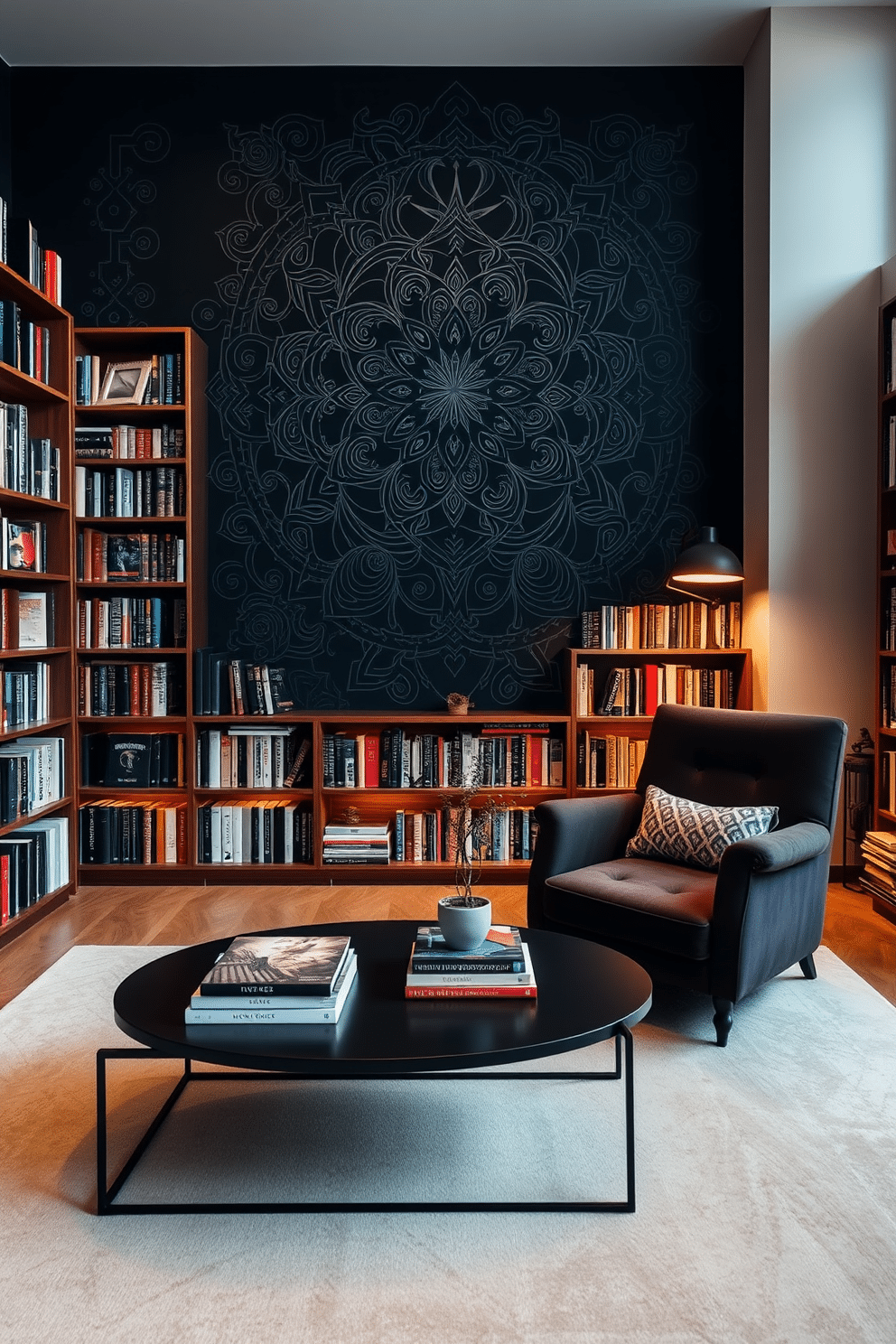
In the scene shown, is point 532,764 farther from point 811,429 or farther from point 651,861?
point 811,429

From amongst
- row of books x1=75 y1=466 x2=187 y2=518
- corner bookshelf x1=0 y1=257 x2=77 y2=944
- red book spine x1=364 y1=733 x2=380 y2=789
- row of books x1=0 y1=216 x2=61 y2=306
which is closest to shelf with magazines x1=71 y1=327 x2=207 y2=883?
row of books x1=75 y1=466 x2=187 y2=518

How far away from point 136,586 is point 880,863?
328cm

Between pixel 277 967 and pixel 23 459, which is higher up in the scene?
pixel 23 459

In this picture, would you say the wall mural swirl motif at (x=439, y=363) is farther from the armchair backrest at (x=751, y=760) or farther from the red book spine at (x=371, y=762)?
the armchair backrest at (x=751, y=760)

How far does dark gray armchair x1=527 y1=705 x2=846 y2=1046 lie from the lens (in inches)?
107

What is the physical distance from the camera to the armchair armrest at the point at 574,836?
10.6 ft

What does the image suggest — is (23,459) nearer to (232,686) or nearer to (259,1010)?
(232,686)

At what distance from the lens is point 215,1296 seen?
5.65 ft

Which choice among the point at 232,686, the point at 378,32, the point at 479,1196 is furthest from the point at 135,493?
the point at 479,1196

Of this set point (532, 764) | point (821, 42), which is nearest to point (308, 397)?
point (532, 764)

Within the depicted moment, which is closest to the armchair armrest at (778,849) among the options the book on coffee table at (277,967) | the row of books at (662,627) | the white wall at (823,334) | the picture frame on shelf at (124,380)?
the book on coffee table at (277,967)

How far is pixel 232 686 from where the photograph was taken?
14.8 feet

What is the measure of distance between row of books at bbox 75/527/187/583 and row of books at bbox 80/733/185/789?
2.27ft

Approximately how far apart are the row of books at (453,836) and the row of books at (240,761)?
0.56 metres
